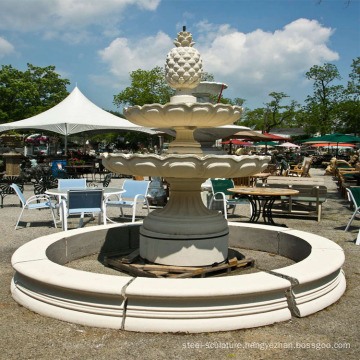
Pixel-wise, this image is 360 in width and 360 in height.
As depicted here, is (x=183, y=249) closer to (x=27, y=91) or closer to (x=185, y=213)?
(x=185, y=213)

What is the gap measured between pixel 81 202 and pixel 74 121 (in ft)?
35.7

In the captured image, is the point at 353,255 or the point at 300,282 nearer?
the point at 300,282

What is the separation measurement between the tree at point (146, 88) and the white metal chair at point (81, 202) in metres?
39.2

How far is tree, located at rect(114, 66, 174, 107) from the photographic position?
45.9 m

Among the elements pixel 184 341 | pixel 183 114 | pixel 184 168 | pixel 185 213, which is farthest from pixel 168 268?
pixel 183 114

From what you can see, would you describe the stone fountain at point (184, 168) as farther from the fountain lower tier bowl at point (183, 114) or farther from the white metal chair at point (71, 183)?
the white metal chair at point (71, 183)

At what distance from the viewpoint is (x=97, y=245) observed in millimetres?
5816

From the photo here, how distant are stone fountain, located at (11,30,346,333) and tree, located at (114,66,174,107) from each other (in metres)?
41.2

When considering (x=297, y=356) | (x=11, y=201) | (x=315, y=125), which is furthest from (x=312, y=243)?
(x=315, y=125)

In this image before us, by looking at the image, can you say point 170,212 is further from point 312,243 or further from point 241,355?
point 241,355

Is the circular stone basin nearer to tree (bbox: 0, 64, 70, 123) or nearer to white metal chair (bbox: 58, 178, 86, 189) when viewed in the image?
white metal chair (bbox: 58, 178, 86, 189)

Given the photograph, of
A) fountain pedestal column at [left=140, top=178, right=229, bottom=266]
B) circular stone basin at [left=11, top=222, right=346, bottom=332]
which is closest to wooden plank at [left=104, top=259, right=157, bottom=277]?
fountain pedestal column at [left=140, top=178, right=229, bottom=266]

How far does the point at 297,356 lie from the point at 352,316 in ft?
3.44

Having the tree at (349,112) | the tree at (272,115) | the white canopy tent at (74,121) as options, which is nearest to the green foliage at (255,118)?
the tree at (272,115)
